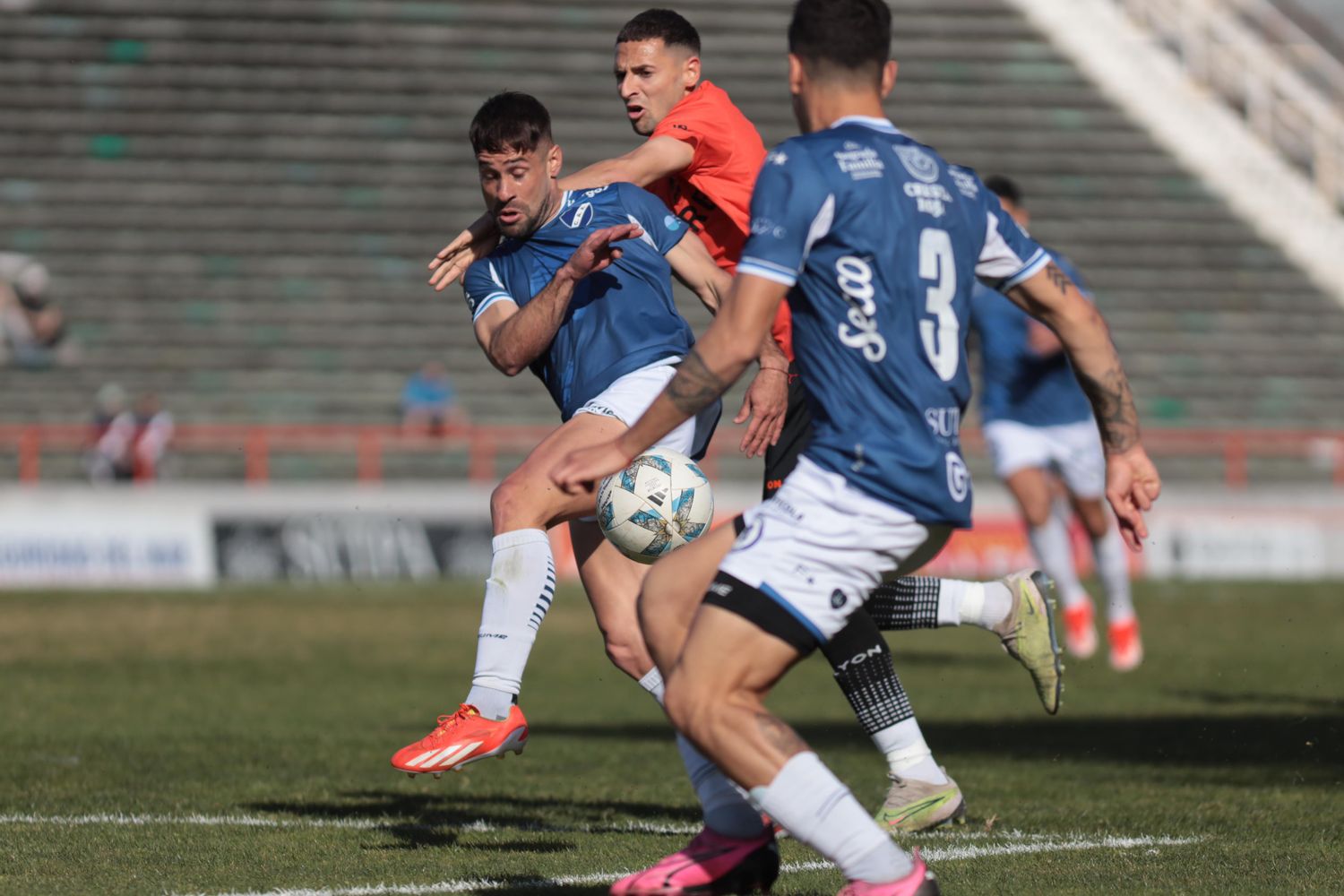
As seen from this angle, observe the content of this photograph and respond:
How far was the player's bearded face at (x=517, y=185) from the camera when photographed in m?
6.57

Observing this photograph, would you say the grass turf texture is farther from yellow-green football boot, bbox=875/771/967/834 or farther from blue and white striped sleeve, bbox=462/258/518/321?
blue and white striped sleeve, bbox=462/258/518/321

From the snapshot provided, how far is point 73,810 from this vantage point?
23.4ft

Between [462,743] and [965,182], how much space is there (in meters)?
2.34

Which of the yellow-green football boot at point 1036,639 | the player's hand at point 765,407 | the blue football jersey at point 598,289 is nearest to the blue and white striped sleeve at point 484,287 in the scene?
the blue football jersey at point 598,289

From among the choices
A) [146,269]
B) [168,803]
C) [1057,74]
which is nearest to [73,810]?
[168,803]

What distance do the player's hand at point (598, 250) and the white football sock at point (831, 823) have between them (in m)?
1.88

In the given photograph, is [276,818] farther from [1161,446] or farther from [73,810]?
[1161,446]

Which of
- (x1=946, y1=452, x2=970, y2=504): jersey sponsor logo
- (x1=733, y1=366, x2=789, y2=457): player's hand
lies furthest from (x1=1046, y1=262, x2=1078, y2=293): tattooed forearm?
(x1=733, y1=366, x2=789, y2=457): player's hand

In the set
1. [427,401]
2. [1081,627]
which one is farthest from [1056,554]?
[427,401]

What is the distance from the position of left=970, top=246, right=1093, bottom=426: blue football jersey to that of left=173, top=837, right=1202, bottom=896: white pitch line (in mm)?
7266

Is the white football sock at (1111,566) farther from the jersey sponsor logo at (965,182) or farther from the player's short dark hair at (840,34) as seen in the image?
the player's short dark hair at (840,34)

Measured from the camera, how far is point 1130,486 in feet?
16.6

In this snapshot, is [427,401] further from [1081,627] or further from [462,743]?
[462,743]

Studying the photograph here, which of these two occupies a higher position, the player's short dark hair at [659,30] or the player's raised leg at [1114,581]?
the player's short dark hair at [659,30]
